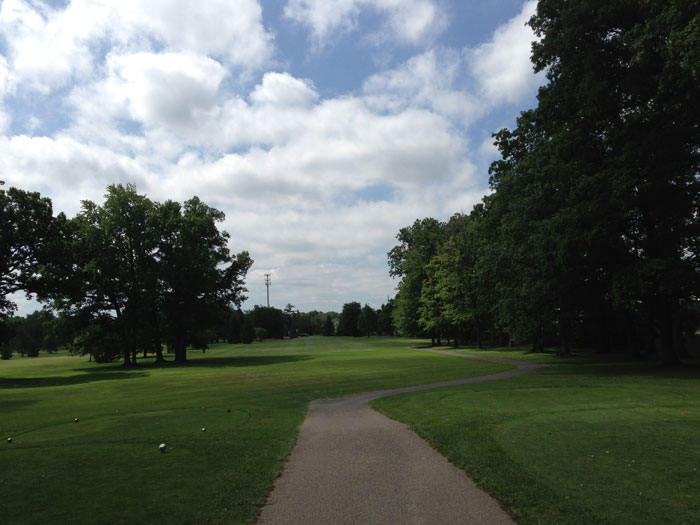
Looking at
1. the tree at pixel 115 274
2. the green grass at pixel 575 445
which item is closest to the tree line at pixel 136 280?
the tree at pixel 115 274

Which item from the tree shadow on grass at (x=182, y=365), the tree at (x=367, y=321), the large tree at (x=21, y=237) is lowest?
the tree shadow on grass at (x=182, y=365)

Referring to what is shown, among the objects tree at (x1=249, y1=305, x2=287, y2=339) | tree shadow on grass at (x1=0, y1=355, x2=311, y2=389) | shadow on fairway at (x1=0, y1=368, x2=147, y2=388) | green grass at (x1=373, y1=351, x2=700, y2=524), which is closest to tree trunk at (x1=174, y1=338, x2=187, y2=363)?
tree shadow on grass at (x1=0, y1=355, x2=311, y2=389)

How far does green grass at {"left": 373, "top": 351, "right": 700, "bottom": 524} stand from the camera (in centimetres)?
577

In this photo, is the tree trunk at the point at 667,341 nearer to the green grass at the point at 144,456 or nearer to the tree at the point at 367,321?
the green grass at the point at 144,456

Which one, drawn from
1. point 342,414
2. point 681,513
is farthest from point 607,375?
point 681,513

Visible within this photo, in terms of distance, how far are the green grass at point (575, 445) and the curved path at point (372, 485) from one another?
16.2 inches

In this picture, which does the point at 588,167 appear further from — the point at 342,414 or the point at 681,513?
the point at 681,513

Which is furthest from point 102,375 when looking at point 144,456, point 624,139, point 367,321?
point 367,321

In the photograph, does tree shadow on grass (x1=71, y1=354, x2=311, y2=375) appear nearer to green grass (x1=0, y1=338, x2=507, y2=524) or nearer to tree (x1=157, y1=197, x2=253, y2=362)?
tree (x1=157, y1=197, x2=253, y2=362)

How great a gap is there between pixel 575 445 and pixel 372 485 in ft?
14.5

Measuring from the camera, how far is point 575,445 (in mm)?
8781

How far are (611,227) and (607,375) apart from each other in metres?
7.33

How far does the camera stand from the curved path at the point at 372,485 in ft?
18.6

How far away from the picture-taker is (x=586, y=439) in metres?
9.23
